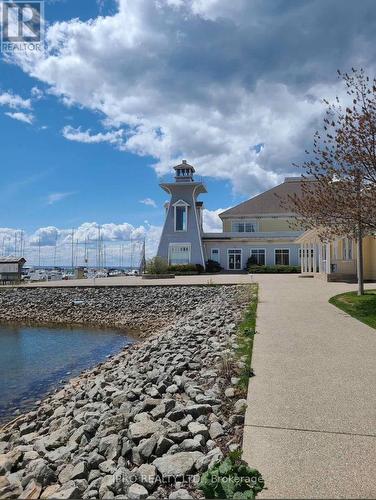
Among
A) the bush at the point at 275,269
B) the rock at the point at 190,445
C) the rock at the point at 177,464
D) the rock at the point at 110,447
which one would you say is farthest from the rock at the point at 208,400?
the bush at the point at 275,269

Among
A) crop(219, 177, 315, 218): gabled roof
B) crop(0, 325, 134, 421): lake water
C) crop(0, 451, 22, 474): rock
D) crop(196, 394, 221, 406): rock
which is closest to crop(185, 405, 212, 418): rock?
crop(196, 394, 221, 406): rock

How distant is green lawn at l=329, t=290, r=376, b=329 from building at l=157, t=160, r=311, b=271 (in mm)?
26950

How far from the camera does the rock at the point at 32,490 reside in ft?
12.6

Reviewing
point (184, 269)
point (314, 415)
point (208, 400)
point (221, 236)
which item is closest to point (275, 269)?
point (221, 236)

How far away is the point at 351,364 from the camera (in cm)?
656

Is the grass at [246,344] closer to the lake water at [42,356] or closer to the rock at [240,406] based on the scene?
the rock at [240,406]

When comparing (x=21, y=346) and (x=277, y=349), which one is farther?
(x=21, y=346)

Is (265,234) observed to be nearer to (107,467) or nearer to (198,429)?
(198,429)

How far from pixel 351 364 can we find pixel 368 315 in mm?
5766

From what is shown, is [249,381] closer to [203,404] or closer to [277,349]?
[203,404]

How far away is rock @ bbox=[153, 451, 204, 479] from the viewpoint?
3.63 m

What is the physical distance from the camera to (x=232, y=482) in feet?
10.3

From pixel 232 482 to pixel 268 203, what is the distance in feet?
152

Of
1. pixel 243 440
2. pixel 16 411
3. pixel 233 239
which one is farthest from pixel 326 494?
pixel 233 239
